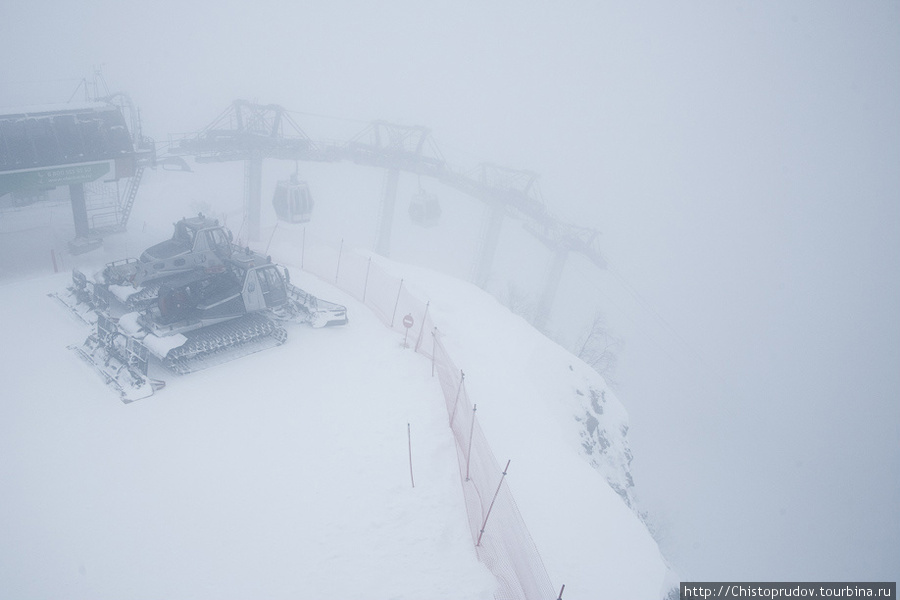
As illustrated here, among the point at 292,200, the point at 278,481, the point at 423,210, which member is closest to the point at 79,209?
the point at 292,200

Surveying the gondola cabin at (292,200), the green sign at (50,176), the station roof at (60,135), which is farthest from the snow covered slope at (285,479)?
the gondola cabin at (292,200)

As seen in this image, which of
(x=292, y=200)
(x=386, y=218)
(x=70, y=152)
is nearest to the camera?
(x=70, y=152)

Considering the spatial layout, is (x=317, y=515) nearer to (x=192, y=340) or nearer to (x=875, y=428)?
(x=192, y=340)

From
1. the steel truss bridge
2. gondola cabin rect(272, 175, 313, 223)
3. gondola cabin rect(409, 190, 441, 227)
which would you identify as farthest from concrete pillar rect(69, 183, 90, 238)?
gondola cabin rect(409, 190, 441, 227)

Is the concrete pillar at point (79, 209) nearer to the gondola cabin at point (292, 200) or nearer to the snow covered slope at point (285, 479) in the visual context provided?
the snow covered slope at point (285, 479)

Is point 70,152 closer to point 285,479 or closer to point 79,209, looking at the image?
point 79,209

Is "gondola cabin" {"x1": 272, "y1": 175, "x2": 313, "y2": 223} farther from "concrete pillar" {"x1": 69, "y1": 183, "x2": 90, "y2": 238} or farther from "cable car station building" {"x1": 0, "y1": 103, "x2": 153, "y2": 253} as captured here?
"concrete pillar" {"x1": 69, "y1": 183, "x2": 90, "y2": 238}
